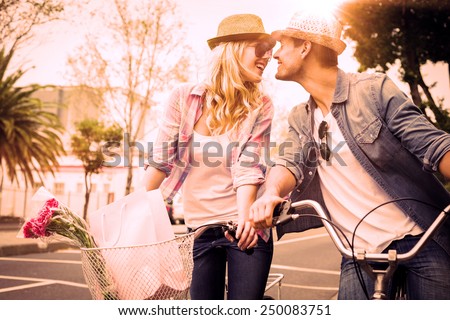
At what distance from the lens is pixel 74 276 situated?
8.11m

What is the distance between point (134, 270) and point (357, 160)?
0.97 m

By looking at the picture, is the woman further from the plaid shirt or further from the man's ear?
the man's ear

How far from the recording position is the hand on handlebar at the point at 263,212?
1931 millimetres

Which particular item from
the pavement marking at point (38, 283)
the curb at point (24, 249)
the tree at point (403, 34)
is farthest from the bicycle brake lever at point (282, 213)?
the tree at point (403, 34)

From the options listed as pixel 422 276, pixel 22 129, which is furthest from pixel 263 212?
pixel 22 129

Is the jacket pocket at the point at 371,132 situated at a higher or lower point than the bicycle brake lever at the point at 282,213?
higher

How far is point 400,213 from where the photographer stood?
82.7 inches

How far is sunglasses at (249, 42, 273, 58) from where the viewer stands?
264 cm

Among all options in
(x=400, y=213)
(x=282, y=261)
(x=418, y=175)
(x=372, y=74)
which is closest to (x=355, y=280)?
(x=400, y=213)

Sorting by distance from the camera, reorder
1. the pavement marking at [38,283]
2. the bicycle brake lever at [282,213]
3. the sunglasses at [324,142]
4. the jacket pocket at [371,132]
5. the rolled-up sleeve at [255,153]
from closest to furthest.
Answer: the bicycle brake lever at [282,213] < the jacket pocket at [371,132] < the sunglasses at [324,142] < the rolled-up sleeve at [255,153] < the pavement marking at [38,283]

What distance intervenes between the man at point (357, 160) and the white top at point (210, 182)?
1.05 ft

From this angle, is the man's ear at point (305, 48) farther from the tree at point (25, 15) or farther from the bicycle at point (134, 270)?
the tree at point (25, 15)

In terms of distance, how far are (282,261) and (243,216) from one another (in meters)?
8.46
